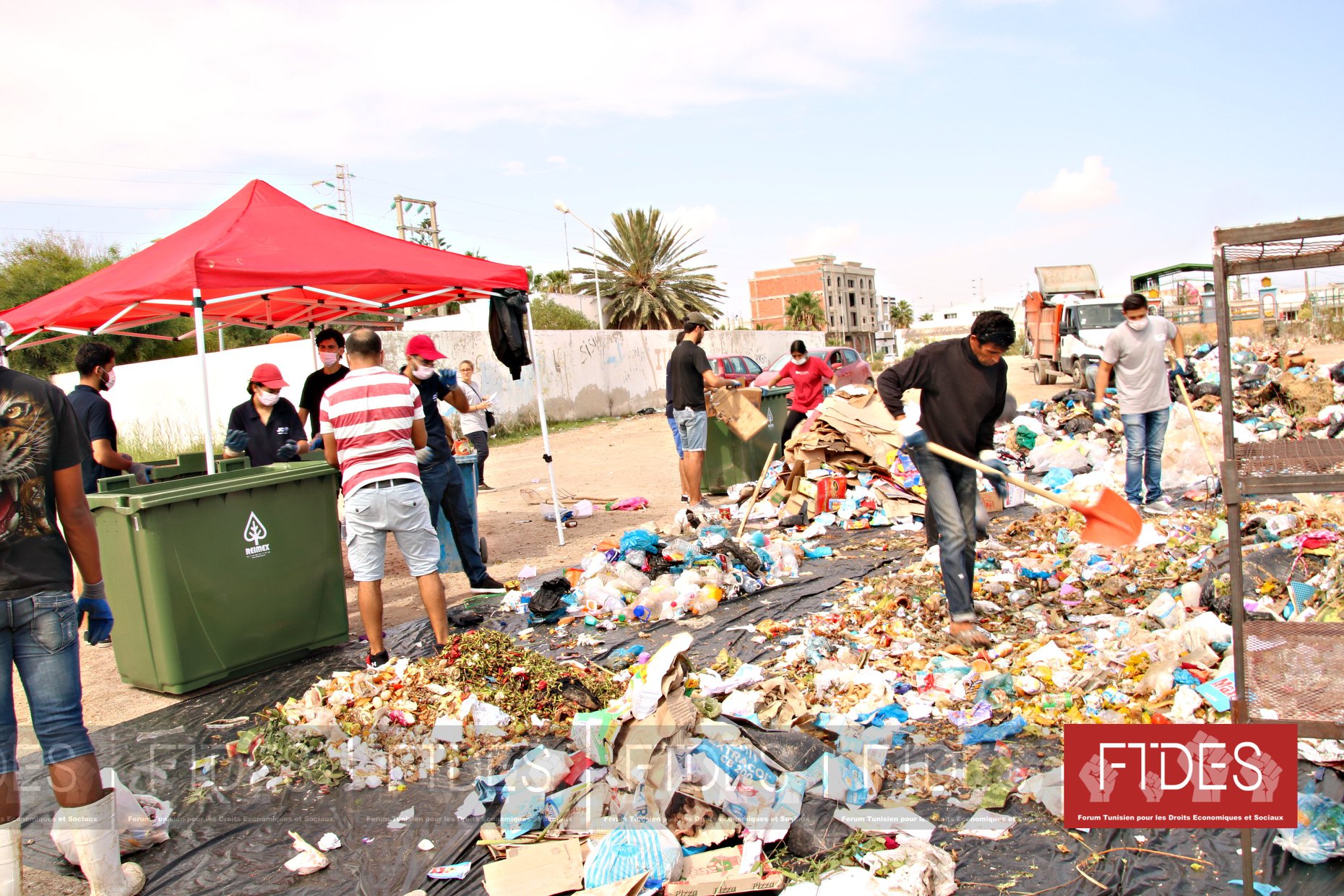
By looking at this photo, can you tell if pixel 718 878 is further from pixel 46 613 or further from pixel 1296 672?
pixel 46 613

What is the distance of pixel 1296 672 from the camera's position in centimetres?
248

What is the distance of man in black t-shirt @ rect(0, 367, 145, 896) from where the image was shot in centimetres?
254

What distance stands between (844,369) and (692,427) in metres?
6.34

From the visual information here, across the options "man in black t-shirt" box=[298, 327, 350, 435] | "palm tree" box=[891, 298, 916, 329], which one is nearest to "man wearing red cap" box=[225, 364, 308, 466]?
"man in black t-shirt" box=[298, 327, 350, 435]

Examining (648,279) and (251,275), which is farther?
(648,279)

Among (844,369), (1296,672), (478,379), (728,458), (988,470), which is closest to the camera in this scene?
(1296,672)

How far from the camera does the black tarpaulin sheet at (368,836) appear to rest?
8.41 ft

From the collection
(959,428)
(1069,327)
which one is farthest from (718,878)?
(1069,327)

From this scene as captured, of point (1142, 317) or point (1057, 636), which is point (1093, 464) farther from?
point (1057, 636)

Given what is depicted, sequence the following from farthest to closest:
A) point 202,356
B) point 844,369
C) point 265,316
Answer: point 844,369 < point 265,316 < point 202,356

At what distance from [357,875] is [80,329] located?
5.64 metres

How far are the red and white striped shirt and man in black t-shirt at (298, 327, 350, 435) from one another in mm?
1833

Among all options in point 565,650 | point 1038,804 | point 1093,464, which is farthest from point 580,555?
point 1093,464

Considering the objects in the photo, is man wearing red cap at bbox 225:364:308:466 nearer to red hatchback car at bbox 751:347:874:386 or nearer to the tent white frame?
the tent white frame
